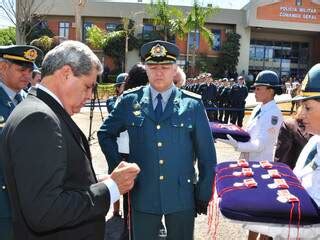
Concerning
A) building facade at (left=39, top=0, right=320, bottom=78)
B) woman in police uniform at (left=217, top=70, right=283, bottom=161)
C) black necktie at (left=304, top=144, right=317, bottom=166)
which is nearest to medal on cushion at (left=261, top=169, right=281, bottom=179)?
black necktie at (left=304, top=144, right=317, bottom=166)

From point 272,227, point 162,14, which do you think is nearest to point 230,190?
point 272,227

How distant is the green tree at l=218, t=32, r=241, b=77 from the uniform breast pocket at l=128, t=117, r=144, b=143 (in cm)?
3784

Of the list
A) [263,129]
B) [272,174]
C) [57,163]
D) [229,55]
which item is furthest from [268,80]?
[229,55]

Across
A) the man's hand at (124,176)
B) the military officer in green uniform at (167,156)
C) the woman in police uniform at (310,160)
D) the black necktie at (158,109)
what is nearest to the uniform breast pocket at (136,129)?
the military officer in green uniform at (167,156)

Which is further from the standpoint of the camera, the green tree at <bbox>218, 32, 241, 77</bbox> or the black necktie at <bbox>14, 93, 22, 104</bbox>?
the green tree at <bbox>218, 32, 241, 77</bbox>

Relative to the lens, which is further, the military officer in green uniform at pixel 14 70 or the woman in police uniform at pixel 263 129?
the woman in police uniform at pixel 263 129

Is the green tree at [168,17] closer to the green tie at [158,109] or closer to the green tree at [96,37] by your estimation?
the green tree at [96,37]

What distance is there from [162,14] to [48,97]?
3356cm

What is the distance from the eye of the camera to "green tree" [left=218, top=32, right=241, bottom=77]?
40406 mm

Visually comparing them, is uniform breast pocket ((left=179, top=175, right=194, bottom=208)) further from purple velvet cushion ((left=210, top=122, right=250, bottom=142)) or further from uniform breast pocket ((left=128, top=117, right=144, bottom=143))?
purple velvet cushion ((left=210, top=122, right=250, bottom=142))

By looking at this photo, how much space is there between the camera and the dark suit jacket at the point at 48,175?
169cm

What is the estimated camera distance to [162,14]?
113 ft

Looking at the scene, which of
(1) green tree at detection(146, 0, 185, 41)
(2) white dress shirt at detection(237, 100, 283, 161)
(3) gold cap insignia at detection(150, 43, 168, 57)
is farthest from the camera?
(1) green tree at detection(146, 0, 185, 41)

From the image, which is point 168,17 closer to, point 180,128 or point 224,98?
point 224,98
